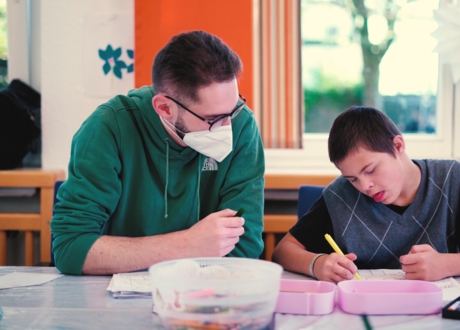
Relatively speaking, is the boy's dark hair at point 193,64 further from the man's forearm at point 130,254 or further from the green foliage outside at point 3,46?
the green foliage outside at point 3,46

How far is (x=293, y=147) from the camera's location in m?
2.33

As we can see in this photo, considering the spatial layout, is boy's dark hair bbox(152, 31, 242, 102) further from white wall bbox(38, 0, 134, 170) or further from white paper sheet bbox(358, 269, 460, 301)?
white wall bbox(38, 0, 134, 170)

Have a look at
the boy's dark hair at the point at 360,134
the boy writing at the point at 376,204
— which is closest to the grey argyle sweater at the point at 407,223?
the boy writing at the point at 376,204

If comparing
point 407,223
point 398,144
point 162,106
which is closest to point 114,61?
point 162,106

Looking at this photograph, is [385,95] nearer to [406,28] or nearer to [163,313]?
[406,28]

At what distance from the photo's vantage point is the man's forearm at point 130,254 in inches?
52.9

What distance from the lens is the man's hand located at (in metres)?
1.33

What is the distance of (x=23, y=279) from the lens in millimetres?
1322

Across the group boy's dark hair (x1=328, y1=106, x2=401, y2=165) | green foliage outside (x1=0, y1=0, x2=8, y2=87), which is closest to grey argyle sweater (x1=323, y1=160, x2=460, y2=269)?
boy's dark hair (x1=328, y1=106, x2=401, y2=165)

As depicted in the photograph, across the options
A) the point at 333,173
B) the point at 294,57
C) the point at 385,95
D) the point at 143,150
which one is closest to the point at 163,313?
the point at 143,150

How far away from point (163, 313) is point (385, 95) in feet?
6.47

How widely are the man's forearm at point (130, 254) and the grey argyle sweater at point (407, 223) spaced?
0.52 meters

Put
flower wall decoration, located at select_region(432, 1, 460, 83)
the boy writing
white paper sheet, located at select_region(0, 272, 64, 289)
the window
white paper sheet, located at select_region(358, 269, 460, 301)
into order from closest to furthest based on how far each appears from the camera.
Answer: white paper sheet, located at select_region(358, 269, 460, 301)
white paper sheet, located at select_region(0, 272, 64, 289)
the boy writing
flower wall decoration, located at select_region(432, 1, 460, 83)
the window

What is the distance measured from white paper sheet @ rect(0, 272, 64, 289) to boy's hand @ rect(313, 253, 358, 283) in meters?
0.65
